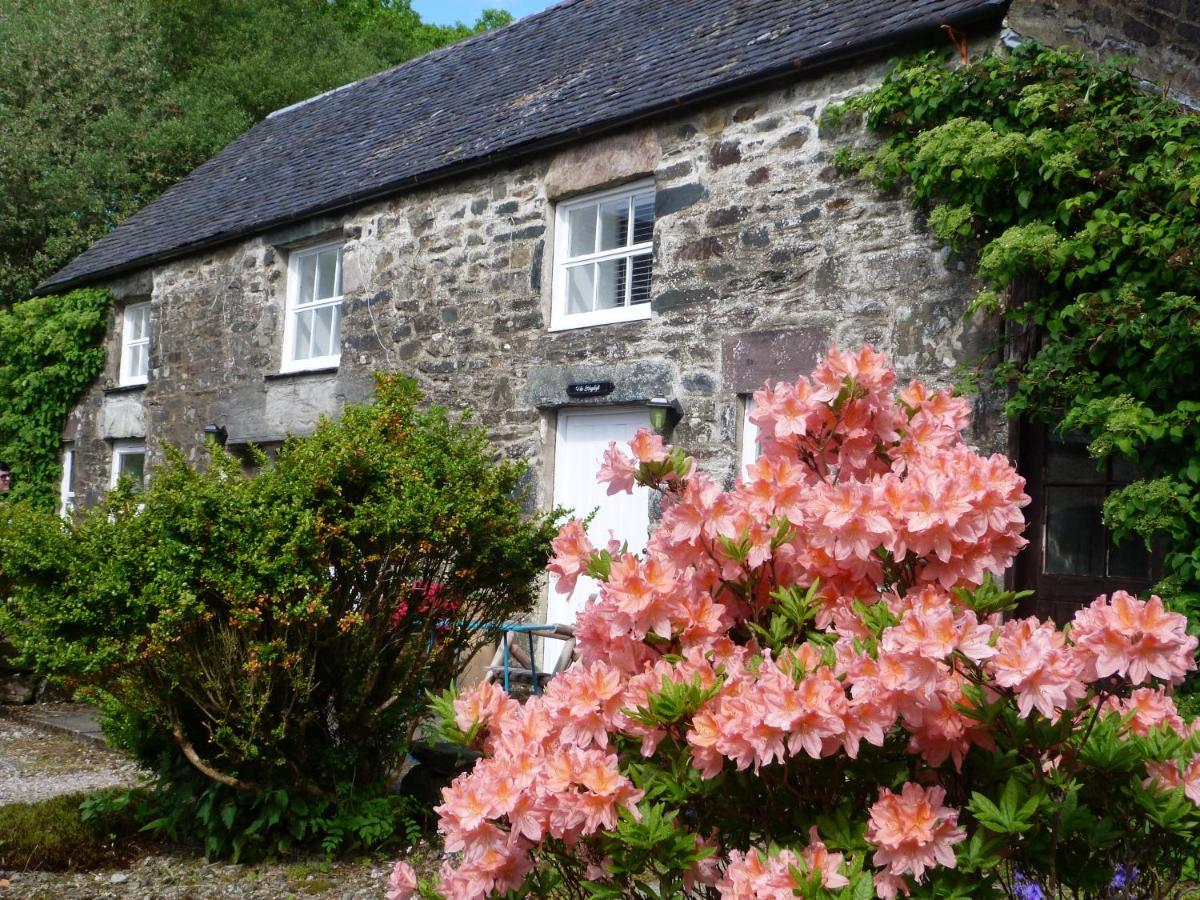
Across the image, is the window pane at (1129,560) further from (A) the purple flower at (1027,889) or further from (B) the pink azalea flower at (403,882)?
(B) the pink azalea flower at (403,882)

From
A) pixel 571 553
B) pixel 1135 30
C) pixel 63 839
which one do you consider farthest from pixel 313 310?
pixel 571 553

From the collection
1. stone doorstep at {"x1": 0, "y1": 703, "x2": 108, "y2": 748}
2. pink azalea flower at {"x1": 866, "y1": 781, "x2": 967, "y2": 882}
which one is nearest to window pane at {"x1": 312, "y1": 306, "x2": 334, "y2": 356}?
stone doorstep at {"x1": 0, "y1": 703, "x2": 108, "y2": 748}

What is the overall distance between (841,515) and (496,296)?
7.25 m

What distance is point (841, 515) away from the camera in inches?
84.5

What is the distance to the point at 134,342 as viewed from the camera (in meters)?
13.9

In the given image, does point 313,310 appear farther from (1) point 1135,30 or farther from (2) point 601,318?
(1) point 1135,30

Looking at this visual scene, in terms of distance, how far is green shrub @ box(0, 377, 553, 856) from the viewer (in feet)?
13.4

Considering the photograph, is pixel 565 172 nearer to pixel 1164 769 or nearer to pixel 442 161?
pixel 442 161

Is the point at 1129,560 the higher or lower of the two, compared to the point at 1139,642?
higher

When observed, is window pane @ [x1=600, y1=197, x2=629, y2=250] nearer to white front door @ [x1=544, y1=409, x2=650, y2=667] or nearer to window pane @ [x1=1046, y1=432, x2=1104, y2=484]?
white front door @ [x1=544, y1=409, x2=650, y2=667]

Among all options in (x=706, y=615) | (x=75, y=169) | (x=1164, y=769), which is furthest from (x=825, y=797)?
(x=75, y=169)

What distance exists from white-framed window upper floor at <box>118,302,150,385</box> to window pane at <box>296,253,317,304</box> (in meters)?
3.48

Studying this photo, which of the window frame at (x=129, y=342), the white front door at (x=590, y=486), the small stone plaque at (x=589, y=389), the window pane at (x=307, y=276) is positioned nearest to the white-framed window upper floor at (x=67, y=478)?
the window frame at (x=129, y=342)

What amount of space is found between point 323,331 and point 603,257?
3804mm
